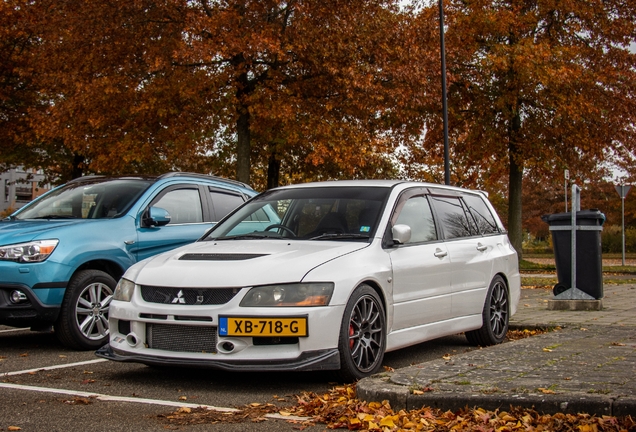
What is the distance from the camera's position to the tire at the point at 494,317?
8.77 metres

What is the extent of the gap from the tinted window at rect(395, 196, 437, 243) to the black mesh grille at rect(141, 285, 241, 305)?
1959 millimetres

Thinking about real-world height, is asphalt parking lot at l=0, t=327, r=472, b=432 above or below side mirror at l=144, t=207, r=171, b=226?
below

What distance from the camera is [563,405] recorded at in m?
4.88

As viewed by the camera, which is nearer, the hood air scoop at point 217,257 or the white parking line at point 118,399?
the white parking line at point 118,399

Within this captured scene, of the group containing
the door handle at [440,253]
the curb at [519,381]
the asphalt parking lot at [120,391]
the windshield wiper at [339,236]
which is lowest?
the asphalt parking lot at [120,391]

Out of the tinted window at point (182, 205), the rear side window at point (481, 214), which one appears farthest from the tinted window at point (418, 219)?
the tinted window at point (182, 205)

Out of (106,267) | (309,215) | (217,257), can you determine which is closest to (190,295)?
(217,257)

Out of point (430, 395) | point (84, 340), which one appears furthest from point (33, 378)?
point (430, 395)

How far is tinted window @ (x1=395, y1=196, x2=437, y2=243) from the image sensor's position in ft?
25.2

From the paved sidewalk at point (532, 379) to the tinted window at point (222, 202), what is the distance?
163 inches

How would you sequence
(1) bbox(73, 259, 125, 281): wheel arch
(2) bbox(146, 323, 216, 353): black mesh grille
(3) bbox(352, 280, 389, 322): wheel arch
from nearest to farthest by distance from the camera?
(2) bbox(146, 323, 216, 353): black mesh grille → (3) bbox(352, 280, 389, 322): wheel arch → (1) bbox(73, 259, 125, 281): wheel arch

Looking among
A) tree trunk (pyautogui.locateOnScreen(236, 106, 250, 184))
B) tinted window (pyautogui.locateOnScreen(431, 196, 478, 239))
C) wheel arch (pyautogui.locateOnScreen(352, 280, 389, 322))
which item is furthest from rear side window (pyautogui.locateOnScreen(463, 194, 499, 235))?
tree trunk (pyautogui.locateOnScreen(236, 106, 250, 184))

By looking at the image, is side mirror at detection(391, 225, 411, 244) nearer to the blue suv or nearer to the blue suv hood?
the blue suv

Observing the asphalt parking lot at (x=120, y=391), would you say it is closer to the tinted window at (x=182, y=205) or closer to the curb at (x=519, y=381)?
the curb at (x=519, y=381)
